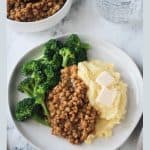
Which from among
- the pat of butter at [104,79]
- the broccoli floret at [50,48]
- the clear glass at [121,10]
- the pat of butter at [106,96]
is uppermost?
the clear glass at [121,10]

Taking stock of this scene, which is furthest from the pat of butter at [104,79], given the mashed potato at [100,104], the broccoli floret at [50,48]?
the broccoli floret at [50,48]

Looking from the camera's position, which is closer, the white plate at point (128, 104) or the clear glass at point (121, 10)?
the white plate at point (128, 104)

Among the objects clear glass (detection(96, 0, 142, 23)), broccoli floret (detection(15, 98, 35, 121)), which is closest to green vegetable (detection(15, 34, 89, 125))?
broccoli floret (detection(15, 98, 35, 121))

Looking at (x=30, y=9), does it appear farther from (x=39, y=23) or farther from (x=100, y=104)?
(x=100, y=104)

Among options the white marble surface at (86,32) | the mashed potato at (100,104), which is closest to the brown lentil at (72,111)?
the mashed potato at (100,104)

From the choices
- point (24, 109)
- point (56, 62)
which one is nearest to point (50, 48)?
point (56, 62)

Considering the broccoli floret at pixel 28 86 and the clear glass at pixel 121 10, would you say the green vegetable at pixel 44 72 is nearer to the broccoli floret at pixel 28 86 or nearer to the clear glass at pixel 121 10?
the broccoli floret at pixel 28 86

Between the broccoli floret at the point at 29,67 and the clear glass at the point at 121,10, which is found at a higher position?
the clear glass at the point at 121,10
